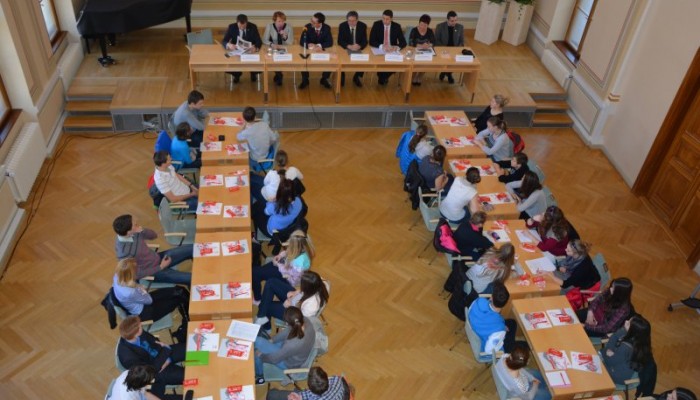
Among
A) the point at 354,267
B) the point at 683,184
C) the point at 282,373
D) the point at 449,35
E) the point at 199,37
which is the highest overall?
the point at 449,35

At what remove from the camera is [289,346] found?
533 cm

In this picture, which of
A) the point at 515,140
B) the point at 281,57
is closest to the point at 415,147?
the point at 515,140

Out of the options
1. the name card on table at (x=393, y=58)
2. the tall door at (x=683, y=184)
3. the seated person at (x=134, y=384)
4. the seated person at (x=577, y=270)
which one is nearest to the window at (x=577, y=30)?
the tall door at (x=683, y=184)

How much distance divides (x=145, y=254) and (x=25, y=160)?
10.5 feet

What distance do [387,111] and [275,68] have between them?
2.12 m

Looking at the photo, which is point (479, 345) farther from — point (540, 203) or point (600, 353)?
point (540, 203)

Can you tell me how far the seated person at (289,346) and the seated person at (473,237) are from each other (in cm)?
230

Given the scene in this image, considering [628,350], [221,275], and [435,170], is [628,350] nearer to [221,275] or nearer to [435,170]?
[435,170]

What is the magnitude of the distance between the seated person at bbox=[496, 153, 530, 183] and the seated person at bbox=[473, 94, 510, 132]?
830 mm

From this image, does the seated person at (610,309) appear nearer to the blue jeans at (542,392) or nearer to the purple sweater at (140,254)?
the blue jeans at (542,392)

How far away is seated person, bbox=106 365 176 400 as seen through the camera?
4.58m

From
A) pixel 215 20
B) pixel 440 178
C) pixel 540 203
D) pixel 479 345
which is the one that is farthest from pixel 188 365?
pixel 215 20

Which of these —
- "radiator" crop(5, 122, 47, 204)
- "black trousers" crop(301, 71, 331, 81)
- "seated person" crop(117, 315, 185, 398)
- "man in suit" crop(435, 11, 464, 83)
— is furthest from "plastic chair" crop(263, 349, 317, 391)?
"man in suit" crop(435, 11, 464, 83)

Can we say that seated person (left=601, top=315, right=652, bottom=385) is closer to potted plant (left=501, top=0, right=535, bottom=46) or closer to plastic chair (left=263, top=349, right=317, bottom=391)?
plastic chair (left=263, top=349, right=317, bottom=391)
